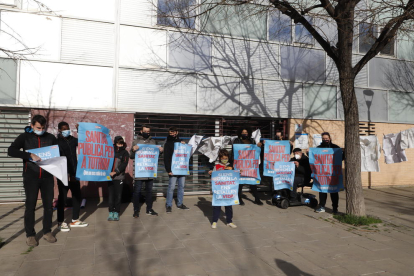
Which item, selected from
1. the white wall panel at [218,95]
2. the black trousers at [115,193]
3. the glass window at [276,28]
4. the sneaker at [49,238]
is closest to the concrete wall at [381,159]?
the white wall panel at [218,95]

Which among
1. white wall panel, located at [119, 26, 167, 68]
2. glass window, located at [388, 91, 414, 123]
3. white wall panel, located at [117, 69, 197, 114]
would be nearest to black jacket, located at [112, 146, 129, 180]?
white wall panel, located at [117, 69, 197, 114]

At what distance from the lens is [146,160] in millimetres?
6965

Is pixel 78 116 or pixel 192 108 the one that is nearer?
pixel 78 116

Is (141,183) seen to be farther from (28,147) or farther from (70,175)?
(28,147)

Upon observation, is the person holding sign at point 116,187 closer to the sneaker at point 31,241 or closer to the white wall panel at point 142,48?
the sneaker at point 31,241

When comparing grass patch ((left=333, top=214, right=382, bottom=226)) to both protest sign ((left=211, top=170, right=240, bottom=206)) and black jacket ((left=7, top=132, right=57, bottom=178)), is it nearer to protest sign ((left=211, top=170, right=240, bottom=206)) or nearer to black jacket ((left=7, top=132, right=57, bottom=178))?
protest sign ((left=211, top=170, right=240, bottom=206))

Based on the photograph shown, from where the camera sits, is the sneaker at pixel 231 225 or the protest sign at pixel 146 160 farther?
the protest sign at pixel 146 160

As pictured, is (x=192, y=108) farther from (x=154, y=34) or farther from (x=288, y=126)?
(x=288, y=126)

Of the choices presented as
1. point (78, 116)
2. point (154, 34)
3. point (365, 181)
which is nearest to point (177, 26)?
point (154, 34)

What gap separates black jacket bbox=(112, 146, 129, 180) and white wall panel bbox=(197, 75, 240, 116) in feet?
12.1

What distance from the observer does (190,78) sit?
9.66m

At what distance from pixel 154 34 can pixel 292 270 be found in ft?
25.8

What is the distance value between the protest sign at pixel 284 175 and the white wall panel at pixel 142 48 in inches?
189

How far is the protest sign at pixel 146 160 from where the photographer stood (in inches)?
270
